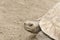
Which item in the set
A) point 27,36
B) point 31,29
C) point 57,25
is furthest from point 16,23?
point 57,25

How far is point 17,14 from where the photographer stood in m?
2.21

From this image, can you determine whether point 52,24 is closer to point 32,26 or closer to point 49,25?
point 49,25

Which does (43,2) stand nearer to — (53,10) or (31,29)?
(53,10)

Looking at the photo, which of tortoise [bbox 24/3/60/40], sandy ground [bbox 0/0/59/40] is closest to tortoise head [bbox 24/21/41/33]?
tortoise [bbox 24/3/60/40]

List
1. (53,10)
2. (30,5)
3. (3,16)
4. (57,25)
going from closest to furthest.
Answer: (57,25) → (53,10) → (3,16) → (30,5)

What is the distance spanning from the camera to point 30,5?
2.47m

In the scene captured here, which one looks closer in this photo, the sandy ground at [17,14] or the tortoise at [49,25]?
the tortoise at [49,25]

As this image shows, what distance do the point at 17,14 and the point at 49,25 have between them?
0.70 m

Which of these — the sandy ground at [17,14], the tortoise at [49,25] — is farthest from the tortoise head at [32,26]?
the sandy ground at [17,14]

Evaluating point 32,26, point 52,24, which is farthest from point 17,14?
point 52,24

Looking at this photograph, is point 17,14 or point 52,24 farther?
point 17,14

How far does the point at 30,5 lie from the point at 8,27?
2.20 ft

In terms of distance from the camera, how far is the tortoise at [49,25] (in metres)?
1.57

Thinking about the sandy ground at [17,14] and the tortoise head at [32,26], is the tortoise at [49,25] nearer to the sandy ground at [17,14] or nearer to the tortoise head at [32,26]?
the tortoise head at [32,26]
